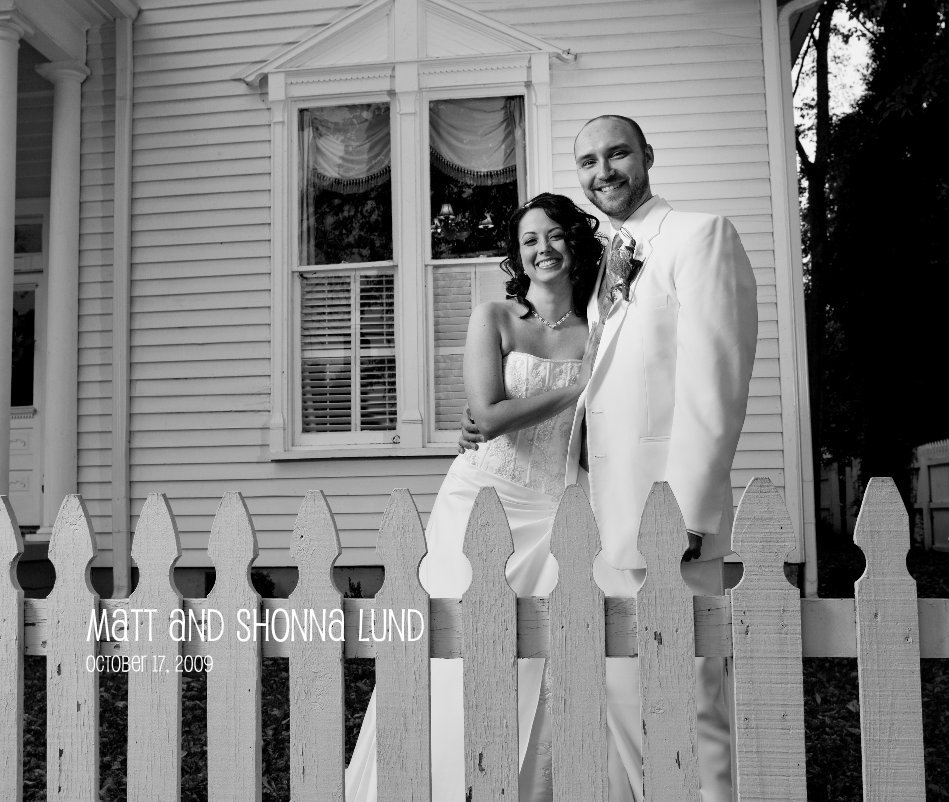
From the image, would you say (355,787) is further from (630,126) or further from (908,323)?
(908,323)

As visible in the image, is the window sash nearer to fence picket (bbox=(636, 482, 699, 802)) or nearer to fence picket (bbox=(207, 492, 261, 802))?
fence picket (bbox=(207, 492, 261, 802))

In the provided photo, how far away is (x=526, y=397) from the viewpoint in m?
3.12

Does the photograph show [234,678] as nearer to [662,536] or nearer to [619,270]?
[662,536]

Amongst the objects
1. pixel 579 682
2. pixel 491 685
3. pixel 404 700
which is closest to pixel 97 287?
pixel 404 700

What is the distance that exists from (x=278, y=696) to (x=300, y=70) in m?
4.75

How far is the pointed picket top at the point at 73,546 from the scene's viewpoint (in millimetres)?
2416

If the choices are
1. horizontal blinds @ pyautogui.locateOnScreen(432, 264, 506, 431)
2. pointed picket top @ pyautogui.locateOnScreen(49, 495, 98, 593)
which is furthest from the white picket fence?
horizontal blinds @ pyautogui.locateOnScreen(432, 264, 506, 431)

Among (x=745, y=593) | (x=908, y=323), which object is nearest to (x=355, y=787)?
(x=745, y=593)

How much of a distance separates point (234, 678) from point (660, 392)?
1.30m

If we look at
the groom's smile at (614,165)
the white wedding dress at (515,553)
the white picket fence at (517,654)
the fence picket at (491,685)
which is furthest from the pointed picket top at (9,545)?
the groom's smile at (614,165)

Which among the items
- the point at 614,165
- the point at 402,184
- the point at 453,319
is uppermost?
the point at 402,184

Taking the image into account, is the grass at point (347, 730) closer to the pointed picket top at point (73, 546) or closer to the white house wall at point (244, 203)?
the white house wall at point (244, 203)

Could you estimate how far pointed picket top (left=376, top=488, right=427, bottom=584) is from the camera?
2.23 metres

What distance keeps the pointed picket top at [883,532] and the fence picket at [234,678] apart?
55.0 inches
